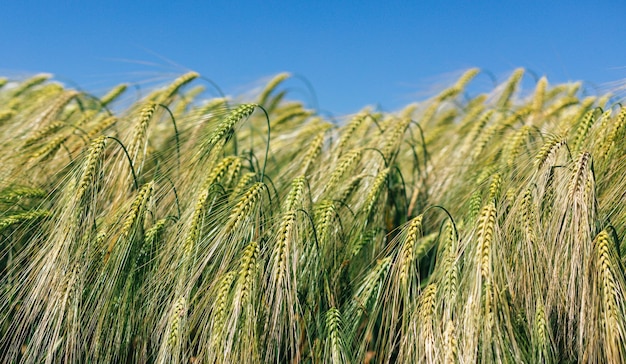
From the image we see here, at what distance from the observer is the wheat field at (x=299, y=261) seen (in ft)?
5.54

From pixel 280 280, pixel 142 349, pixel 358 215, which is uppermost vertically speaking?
pixel 358 215

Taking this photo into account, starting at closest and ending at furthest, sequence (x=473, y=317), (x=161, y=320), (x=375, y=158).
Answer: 1. (x=473, y=317)
2. (x=161, y=320)
3. (x=375, y=158)

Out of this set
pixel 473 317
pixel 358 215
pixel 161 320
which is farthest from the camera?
pixel 358 215

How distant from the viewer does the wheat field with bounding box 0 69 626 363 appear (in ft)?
5.54

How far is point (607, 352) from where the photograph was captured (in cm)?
163

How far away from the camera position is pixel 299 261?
1.93 meters

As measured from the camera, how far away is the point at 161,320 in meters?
1.78

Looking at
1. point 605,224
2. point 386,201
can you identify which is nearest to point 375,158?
point 386,201

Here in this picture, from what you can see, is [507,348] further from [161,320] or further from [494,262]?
[161,320]

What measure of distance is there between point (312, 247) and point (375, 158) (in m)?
0.67

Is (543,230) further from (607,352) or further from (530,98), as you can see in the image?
(530,98)

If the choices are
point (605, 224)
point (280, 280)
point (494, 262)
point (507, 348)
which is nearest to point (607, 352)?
point (507, 348)

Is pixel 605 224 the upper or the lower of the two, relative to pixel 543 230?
upper

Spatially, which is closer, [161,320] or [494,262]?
[494,262]
